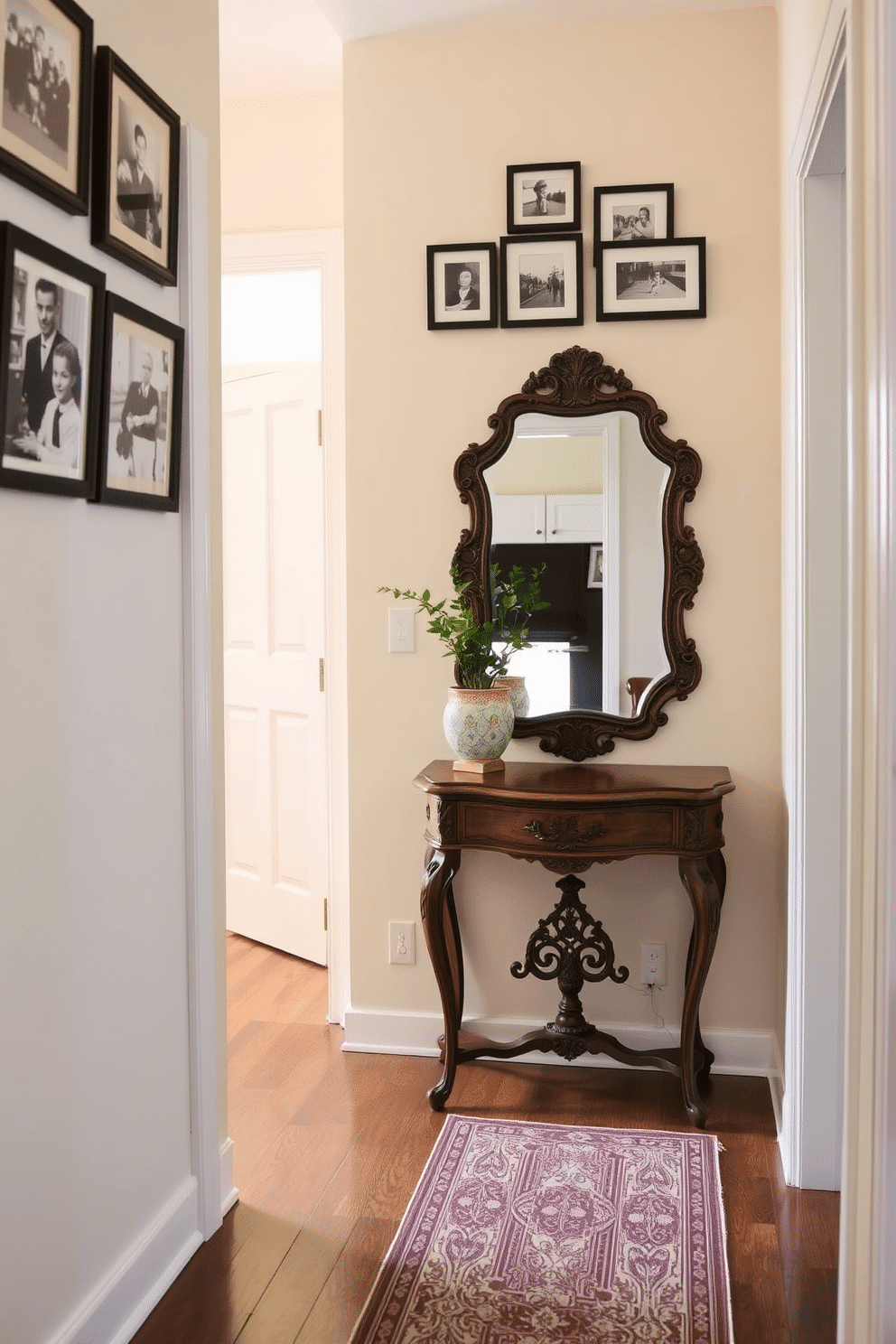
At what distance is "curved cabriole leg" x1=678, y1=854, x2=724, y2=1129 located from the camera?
109 inches

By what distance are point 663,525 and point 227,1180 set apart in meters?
1.90

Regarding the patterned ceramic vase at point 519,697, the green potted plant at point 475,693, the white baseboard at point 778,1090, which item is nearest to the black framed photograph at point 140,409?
the green potted plant at point 475,693

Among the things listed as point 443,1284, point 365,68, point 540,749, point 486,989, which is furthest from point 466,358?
point 443,1284

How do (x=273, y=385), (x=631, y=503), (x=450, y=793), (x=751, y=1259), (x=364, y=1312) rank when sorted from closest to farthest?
1. (x=364, y=1312)
2. (x=751, y=1259)
3. (x=450, y=793)
4. (x=631, y=503)
5. (x=273, y=385)

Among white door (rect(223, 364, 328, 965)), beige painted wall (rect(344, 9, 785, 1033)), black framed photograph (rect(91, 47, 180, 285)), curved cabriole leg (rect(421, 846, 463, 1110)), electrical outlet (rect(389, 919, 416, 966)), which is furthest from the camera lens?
white door (rect(223, 364, 328, 965))

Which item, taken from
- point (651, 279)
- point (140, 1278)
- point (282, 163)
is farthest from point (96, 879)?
point (282, 163)

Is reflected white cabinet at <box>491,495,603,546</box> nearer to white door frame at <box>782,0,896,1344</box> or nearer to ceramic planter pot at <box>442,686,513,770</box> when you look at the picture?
ceramic planter pot at <box>442,686,513,770</box>

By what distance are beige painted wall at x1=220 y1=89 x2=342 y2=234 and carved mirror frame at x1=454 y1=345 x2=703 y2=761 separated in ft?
2.98

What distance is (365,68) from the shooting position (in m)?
3.12

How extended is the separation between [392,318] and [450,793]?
1319 mm

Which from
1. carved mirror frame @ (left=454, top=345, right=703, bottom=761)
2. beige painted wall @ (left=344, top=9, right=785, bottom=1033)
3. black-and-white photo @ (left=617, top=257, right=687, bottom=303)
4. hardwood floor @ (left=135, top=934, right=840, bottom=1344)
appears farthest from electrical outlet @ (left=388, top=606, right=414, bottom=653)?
hardwood floor @ (left=135, top=934, right=840, bottom=1344)

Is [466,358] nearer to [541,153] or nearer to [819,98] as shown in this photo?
[541,153]

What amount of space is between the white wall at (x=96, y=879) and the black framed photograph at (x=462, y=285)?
907 millimetres

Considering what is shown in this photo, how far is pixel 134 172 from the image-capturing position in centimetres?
192
